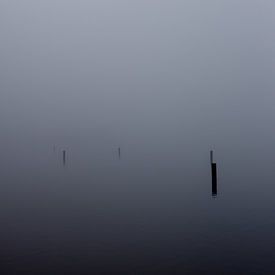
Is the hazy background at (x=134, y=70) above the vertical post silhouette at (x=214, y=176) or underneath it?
above

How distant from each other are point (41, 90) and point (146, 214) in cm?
60

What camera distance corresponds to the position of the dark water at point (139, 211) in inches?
44.1

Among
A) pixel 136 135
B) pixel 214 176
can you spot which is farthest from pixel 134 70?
pixel 214 176

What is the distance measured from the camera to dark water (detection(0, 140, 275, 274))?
1.12 metres

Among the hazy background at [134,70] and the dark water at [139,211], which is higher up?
the hazy background at [134,70]

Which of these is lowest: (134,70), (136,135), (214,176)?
(214,176)

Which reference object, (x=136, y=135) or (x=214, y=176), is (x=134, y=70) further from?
(x=214, y=176)

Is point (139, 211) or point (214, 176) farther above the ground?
point (214, 176)

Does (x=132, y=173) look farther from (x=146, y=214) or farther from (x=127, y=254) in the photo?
(x=127, y=254)

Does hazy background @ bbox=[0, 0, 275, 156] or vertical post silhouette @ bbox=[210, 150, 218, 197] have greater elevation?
hazy background @ bbox=[0, 0, 275, 156]

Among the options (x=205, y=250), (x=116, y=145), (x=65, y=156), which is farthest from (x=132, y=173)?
(x=205, y=250)

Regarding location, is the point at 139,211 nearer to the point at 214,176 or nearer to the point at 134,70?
the point at 214,176

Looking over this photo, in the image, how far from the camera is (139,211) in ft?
3.70

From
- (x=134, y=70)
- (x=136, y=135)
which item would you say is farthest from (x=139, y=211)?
(x=134, y=70)
